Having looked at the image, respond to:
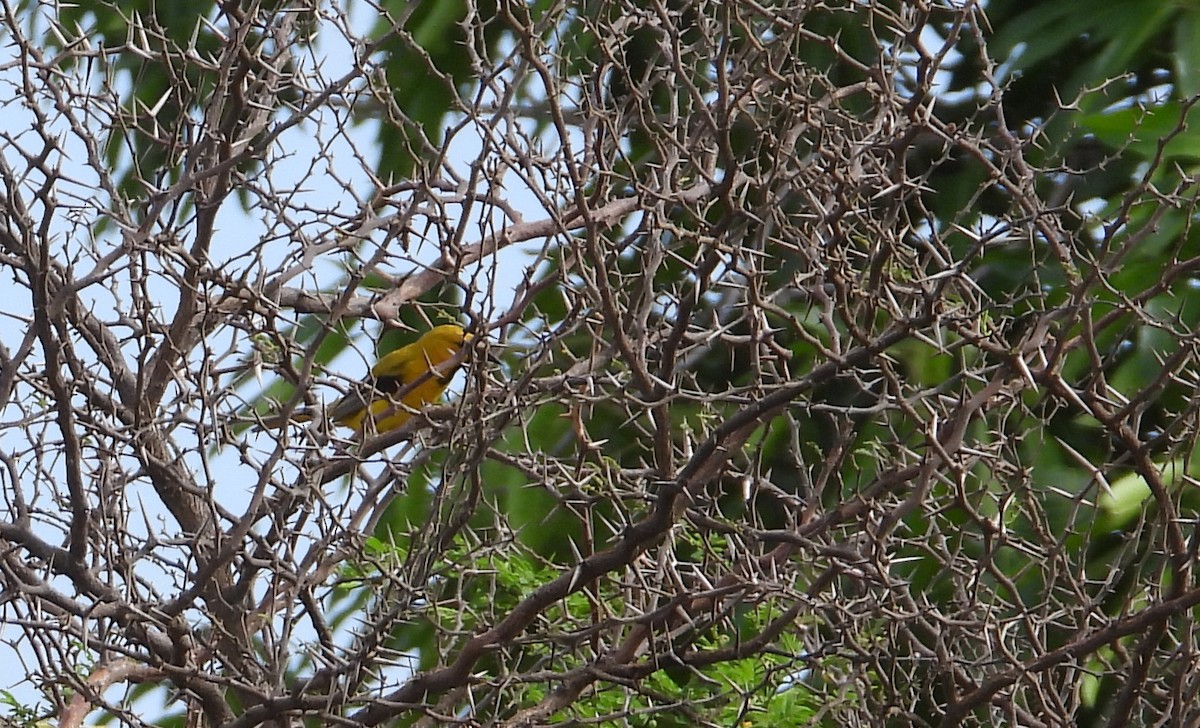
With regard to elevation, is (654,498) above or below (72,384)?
below

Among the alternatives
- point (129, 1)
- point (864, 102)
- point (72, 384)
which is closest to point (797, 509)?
point (72, 384)

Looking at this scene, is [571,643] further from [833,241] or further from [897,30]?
[897,30]

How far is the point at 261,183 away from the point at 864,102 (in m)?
3.15

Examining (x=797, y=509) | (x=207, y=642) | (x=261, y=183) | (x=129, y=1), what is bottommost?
(x=797, y=509)

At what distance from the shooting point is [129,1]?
24.9 ft

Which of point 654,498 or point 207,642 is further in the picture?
point 207,642

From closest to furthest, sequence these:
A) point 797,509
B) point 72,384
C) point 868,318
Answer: point 868,318 → point 72,384 → point 797,509

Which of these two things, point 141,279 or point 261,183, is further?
point 261,183

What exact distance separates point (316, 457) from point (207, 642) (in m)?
0.45

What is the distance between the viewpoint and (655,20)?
13.0 ft

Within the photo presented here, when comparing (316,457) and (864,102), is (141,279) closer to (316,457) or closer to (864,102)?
(316,457)

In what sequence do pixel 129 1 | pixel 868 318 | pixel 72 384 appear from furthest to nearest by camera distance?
pixel 129 1, pixel 72 384, pixel 868 318

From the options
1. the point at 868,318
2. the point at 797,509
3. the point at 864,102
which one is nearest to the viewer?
the point at 868,318

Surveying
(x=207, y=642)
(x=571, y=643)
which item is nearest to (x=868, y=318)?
(x=571, y=643)
